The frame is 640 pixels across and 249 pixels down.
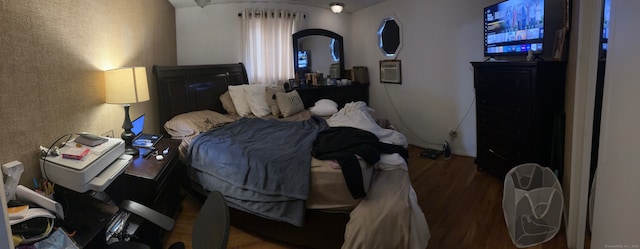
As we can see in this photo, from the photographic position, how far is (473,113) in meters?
3.86

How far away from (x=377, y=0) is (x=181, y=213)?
3.53 m

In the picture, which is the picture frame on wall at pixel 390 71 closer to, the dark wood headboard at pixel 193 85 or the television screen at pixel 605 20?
the dark wood headboard at pixel 193 85

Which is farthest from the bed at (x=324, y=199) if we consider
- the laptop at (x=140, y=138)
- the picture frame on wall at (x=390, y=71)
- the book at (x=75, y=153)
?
the picture frame on wall at (x=390, y=71)

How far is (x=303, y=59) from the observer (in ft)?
15.5

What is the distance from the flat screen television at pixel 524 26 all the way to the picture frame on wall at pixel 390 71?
1412 millimetres

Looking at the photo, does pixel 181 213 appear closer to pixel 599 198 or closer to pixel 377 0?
pixel 599 198

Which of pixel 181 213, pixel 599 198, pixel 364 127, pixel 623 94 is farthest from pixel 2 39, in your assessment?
pixel 599 198

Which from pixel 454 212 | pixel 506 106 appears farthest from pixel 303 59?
pixel 454 212

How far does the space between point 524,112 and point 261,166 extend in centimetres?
219

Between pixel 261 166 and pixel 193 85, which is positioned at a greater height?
pixel 193 85

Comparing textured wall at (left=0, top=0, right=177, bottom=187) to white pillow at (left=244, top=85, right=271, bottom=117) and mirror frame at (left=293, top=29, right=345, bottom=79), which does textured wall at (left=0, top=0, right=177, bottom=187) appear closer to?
white pillow at (left=244, top=85, right=271, bottom=117)

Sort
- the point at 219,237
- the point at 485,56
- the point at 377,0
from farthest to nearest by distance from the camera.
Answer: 1. the point at 377,0
2. the point at 485,56
3. the point at 219,237

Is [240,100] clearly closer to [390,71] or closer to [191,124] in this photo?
[191,124]

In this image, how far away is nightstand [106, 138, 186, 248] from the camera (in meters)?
2.02
